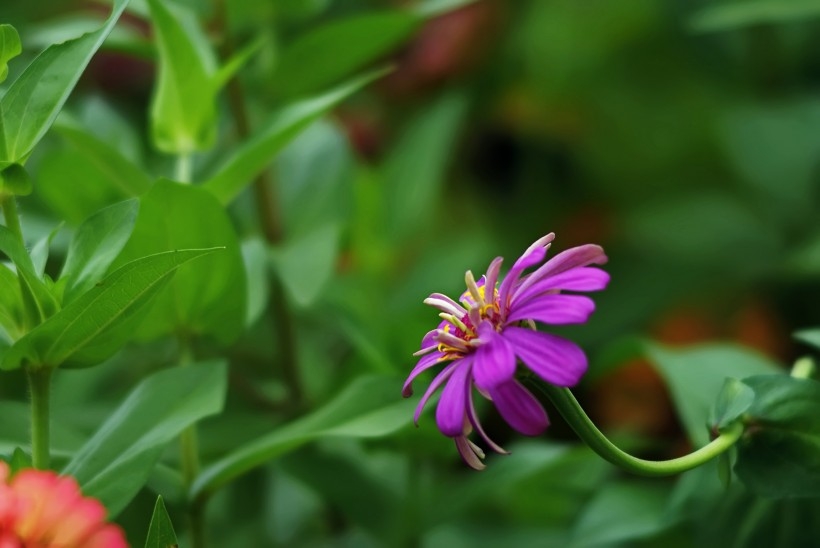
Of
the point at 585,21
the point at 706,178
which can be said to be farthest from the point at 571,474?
the point at 585,21

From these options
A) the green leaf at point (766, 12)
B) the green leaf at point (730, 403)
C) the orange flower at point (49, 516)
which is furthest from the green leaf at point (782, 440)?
the green leaf at point (766, 12)

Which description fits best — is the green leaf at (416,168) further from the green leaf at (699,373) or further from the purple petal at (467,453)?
the purple petal at (467,453)

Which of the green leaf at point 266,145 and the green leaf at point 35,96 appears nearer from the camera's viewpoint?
the green leaf at point 35,96

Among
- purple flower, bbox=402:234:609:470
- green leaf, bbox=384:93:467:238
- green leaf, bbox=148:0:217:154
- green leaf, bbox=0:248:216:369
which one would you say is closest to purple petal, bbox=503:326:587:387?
purple flower, bbox=402:234:609:470

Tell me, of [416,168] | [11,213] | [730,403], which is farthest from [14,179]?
[416,168]

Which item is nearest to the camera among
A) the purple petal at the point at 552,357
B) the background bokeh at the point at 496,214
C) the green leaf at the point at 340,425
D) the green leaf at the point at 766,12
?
the purple petal at the point at 552,357

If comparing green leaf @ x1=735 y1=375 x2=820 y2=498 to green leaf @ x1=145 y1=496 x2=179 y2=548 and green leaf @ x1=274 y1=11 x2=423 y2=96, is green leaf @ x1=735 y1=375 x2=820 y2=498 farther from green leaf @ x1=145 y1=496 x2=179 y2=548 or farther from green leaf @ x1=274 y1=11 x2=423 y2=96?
green leaf @ x1=274 y1=11 x2=423 y2=96

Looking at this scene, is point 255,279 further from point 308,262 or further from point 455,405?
point 455,405
